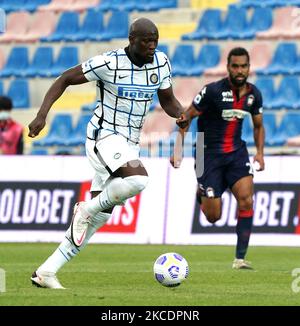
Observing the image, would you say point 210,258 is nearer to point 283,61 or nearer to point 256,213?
point 256,213

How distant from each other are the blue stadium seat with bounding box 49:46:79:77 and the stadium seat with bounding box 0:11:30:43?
5.28ft

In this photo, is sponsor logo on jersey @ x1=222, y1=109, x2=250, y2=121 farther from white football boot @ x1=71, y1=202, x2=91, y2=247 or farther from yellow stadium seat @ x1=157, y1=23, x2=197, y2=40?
yellow stadium seat @ x1=157, y1=23, x2=197, y2=40

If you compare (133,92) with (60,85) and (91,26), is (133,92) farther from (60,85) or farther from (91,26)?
(91,26)

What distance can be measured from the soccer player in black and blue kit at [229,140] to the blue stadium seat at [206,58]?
34.0 feet

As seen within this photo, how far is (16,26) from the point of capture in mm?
26062

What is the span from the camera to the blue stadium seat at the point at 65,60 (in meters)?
24.5

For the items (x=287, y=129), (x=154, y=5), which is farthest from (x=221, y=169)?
(x=154, y=5)

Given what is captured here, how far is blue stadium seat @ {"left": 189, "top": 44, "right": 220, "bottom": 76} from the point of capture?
2306 cm

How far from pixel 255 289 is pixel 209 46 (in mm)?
14140

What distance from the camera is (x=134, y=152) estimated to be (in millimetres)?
9617

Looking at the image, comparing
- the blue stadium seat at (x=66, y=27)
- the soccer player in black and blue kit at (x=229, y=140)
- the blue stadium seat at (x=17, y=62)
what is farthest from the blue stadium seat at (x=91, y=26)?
the soccer player in black and blue kit at (x=229, y=140)

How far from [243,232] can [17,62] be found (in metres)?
14.0

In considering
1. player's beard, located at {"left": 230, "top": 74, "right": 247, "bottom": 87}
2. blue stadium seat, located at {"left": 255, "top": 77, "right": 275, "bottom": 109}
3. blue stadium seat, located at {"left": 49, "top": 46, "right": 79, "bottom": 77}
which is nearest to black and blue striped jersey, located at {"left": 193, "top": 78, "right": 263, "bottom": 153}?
player's beard, located at {"left": 230, "top": 74, "right": 247, "bottom": 87}

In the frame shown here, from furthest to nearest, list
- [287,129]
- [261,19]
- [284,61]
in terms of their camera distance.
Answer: [261,19] → [284,61] → [287,129]
